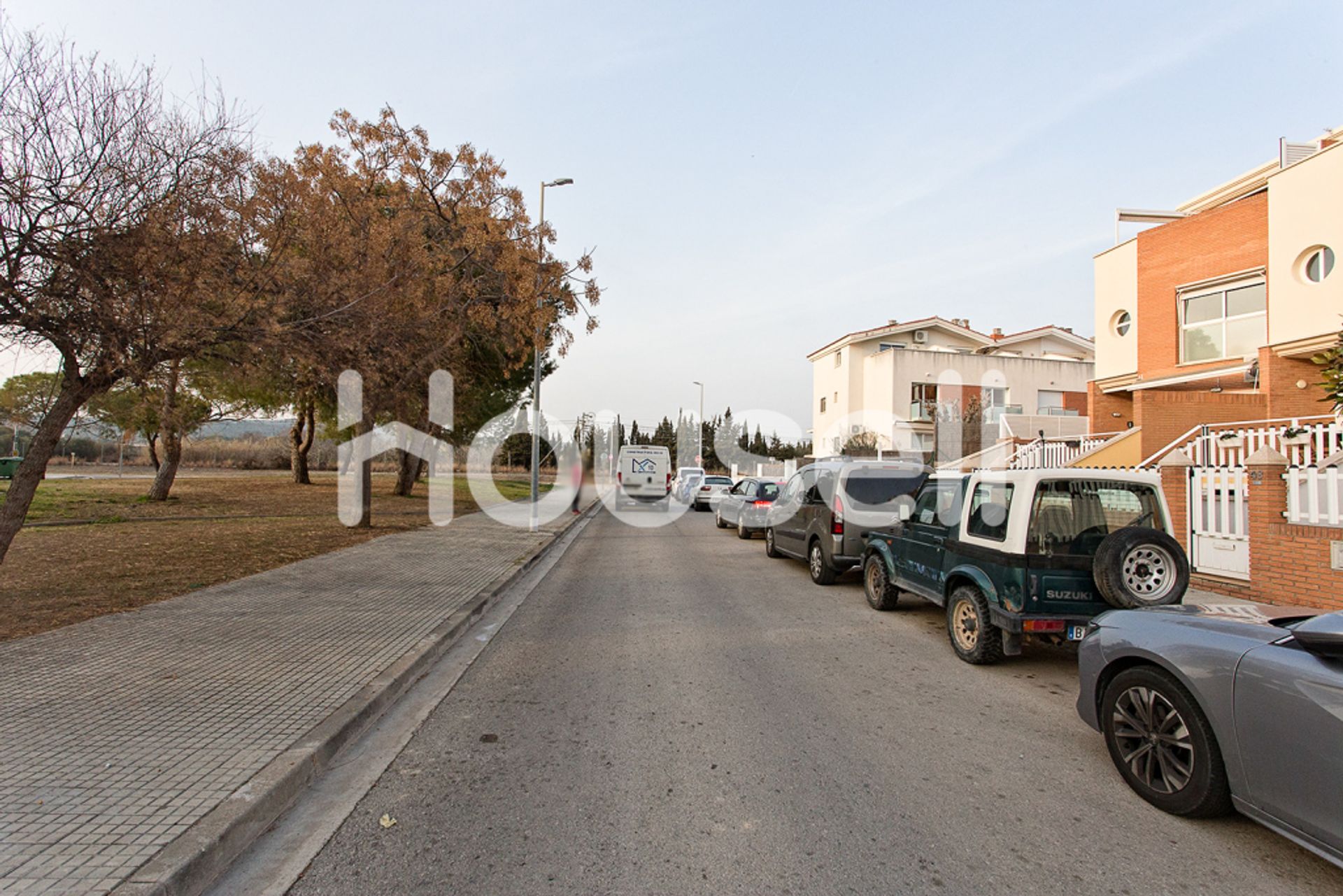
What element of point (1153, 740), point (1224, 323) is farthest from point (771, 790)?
point (1224, 323)

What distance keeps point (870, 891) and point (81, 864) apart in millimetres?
3022

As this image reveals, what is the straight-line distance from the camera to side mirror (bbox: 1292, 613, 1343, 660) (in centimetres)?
278

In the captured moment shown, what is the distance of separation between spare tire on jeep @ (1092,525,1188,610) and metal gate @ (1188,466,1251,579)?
14.1ft

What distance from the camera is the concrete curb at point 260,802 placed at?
274 cm

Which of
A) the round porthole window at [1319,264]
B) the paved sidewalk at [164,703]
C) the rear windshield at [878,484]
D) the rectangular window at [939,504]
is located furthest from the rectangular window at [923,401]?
the paved sidewalk at [164,703]

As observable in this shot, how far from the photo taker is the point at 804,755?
4.14 meters

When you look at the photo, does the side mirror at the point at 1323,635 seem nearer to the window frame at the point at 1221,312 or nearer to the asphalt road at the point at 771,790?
the asphalt road at the point at 771,790

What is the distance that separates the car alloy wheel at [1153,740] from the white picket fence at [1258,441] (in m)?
6.06

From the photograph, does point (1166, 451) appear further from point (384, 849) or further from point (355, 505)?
point (355, 505)

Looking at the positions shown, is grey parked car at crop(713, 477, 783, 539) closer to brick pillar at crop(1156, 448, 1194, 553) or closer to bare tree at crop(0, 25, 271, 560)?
brick pillar at crop(1156, 448, 1194, 553)

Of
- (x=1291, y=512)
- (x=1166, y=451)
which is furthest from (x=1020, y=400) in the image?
(x=1291, y=512)

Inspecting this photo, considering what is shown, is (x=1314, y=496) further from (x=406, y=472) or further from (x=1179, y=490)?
(x=406, y=472)

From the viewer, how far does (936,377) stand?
3950cm

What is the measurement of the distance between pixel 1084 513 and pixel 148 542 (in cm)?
1392
